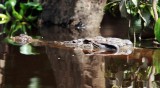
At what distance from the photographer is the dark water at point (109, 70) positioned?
3498 mm

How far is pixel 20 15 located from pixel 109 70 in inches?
188

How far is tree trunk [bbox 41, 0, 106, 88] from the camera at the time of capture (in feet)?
12.1

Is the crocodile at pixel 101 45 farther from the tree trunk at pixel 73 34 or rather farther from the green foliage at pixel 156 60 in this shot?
the green foliage at pixel 156 60

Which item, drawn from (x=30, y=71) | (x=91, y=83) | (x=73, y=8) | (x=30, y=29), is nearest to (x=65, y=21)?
(x=73, y=8)

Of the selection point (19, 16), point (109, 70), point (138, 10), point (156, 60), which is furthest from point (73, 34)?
point (109, 70)

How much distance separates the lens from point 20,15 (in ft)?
27.9

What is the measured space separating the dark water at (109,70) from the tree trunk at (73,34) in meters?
0.09

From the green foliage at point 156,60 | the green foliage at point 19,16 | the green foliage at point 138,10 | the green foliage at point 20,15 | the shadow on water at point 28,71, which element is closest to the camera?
the shadow on water at point 28,71

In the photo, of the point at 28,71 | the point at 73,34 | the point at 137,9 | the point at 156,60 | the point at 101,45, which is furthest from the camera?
the point at 73,34

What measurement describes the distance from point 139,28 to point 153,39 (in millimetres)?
461

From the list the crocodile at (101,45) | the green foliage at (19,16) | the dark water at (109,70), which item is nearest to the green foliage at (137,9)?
the crocodile at (101,45)

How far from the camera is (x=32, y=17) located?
8758 millimetres

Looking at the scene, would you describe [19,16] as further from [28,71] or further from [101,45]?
[28,71]

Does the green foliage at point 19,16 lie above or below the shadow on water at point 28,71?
above
